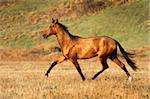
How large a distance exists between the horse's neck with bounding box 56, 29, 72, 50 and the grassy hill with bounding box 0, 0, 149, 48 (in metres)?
31.6

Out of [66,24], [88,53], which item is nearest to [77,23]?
[66,24]

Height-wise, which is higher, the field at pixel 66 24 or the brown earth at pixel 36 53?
the brown earth at pixel 36 53

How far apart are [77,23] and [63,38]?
41223 mm

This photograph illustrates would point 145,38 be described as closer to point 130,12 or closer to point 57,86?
point 130,12

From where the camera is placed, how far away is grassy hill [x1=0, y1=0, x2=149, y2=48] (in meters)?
54.7

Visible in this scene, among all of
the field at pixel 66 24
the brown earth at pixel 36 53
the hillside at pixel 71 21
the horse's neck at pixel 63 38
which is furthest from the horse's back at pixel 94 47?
the hillside at pixel 71 21

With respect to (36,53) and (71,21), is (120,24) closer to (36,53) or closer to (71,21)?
(71,21)

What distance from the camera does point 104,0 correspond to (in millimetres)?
65750

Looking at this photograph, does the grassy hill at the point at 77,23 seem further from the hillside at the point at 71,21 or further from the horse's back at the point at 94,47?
the horse's back at the point at 94,47

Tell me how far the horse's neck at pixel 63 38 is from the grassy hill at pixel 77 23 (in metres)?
31.6

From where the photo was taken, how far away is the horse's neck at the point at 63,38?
63.3ft

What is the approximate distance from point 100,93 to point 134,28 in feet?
138

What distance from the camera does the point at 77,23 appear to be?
199 feet

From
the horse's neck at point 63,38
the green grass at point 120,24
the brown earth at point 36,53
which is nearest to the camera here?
the horse's neck at point 63,38
